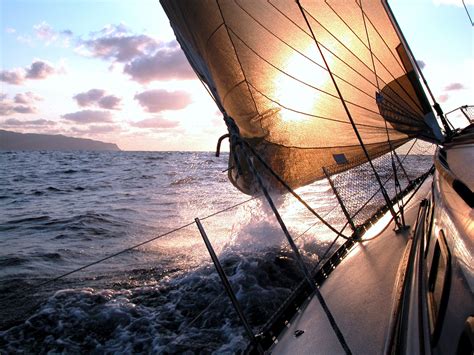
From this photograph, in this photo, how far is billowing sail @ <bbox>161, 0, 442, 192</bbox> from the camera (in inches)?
113

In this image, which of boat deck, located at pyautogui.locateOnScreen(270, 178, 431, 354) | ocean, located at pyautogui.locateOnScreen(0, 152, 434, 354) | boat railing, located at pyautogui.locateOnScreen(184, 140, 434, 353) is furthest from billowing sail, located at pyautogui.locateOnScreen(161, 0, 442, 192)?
boat deck, located at pyautogui.locateOnScreen(270, 178, 431, 354)

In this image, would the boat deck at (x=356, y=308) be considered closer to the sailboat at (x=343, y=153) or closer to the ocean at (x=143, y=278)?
the sailboat at (x=343, y=153)

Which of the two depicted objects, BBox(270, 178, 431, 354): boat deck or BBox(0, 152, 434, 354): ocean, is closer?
BBox(270, 178, 431, 354): boat deck

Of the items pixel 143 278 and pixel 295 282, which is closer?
pixel 295 282

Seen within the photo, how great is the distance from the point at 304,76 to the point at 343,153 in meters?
0.95

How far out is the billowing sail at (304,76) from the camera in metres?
2.88

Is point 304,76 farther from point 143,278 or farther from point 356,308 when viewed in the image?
point 143,278

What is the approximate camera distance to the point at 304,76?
147 inches

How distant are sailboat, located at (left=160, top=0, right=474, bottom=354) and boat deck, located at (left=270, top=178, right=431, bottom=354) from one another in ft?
0.03

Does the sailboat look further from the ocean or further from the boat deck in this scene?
the ocean

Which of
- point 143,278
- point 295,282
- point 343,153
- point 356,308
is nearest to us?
point 356,308

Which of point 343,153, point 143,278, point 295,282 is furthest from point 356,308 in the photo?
point 143,278

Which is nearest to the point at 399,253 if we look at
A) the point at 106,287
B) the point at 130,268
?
the point at 106,287

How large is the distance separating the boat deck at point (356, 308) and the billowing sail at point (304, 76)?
1015mm
